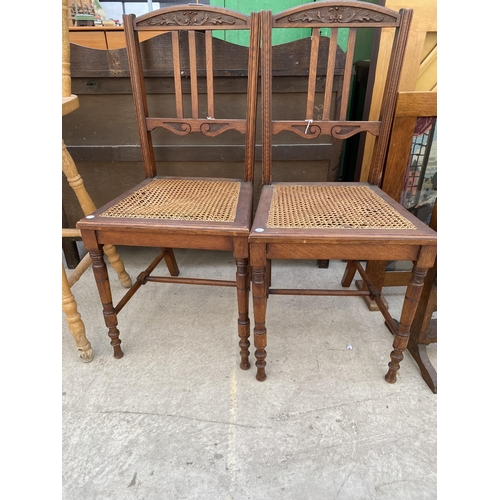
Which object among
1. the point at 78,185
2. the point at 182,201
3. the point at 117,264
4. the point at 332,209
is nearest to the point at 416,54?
the point at 332,209

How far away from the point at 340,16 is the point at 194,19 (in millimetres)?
498

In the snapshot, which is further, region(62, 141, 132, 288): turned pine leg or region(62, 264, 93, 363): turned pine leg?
region(62, 141, 132, 288): turned pine leg

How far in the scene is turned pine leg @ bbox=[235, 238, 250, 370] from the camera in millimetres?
960

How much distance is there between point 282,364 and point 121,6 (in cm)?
267

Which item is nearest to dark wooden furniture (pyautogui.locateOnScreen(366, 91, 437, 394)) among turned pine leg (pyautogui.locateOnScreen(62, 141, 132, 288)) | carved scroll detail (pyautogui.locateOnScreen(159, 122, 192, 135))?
carved scroll detail (pyautogui.locateOnScreen(159, 122, 192, 135))

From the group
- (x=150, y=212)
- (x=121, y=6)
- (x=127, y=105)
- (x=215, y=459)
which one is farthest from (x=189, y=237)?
(x=121, y=6)

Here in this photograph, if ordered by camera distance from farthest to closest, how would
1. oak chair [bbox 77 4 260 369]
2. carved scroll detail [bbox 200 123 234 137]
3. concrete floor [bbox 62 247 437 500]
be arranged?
carved scroll detail [bbox 200 123 234 137]
oak chair [bbox 77 4 260 369]
concrete floor [bbox 62 247 437 500]

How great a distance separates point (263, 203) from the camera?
1122 millimetres

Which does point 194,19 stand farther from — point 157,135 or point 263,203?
point 263,203

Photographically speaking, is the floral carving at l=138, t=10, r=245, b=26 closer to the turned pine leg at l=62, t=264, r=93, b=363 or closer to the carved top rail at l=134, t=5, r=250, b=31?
the carved top rail at l=134, t=5, r=250, b=31

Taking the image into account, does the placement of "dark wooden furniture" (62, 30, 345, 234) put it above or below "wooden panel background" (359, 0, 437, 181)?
below

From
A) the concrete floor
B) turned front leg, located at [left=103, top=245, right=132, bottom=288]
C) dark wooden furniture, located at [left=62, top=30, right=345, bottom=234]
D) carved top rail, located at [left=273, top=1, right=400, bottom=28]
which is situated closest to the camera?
the concrete floor

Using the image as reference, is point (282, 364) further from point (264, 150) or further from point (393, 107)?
point (393, 107)

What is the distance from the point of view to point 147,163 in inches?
53.6
